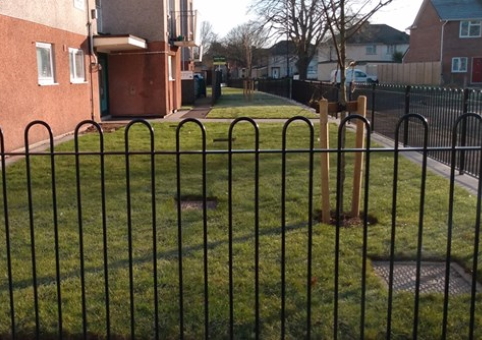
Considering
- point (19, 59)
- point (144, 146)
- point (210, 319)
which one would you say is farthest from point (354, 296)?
point (19, 59)

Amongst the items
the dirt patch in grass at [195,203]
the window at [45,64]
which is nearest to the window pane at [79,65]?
the window at [45,64]

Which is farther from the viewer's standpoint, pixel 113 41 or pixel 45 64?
pixel 113 41

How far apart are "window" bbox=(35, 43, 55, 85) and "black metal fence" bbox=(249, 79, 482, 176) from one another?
646cm

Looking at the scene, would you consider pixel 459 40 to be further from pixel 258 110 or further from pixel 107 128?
pixel 107 128

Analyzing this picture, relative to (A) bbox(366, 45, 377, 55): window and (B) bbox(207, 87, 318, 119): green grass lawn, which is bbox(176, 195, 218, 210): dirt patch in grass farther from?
(A) bbox(366, 45, 377, 55): window

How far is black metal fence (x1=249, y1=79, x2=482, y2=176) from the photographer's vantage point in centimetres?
851

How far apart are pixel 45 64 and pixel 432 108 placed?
29.4 feet

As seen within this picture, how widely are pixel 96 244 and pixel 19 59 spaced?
24.0 feet

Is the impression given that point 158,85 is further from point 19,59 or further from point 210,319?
point 210,319

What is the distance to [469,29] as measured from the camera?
1831 inches

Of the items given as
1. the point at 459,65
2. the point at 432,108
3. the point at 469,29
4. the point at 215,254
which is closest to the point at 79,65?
the point at 432,108

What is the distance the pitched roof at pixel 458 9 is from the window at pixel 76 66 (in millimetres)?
39042

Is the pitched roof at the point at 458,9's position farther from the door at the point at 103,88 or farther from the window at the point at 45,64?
the window at the point at 45,64

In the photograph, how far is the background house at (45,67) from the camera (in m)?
10.7
